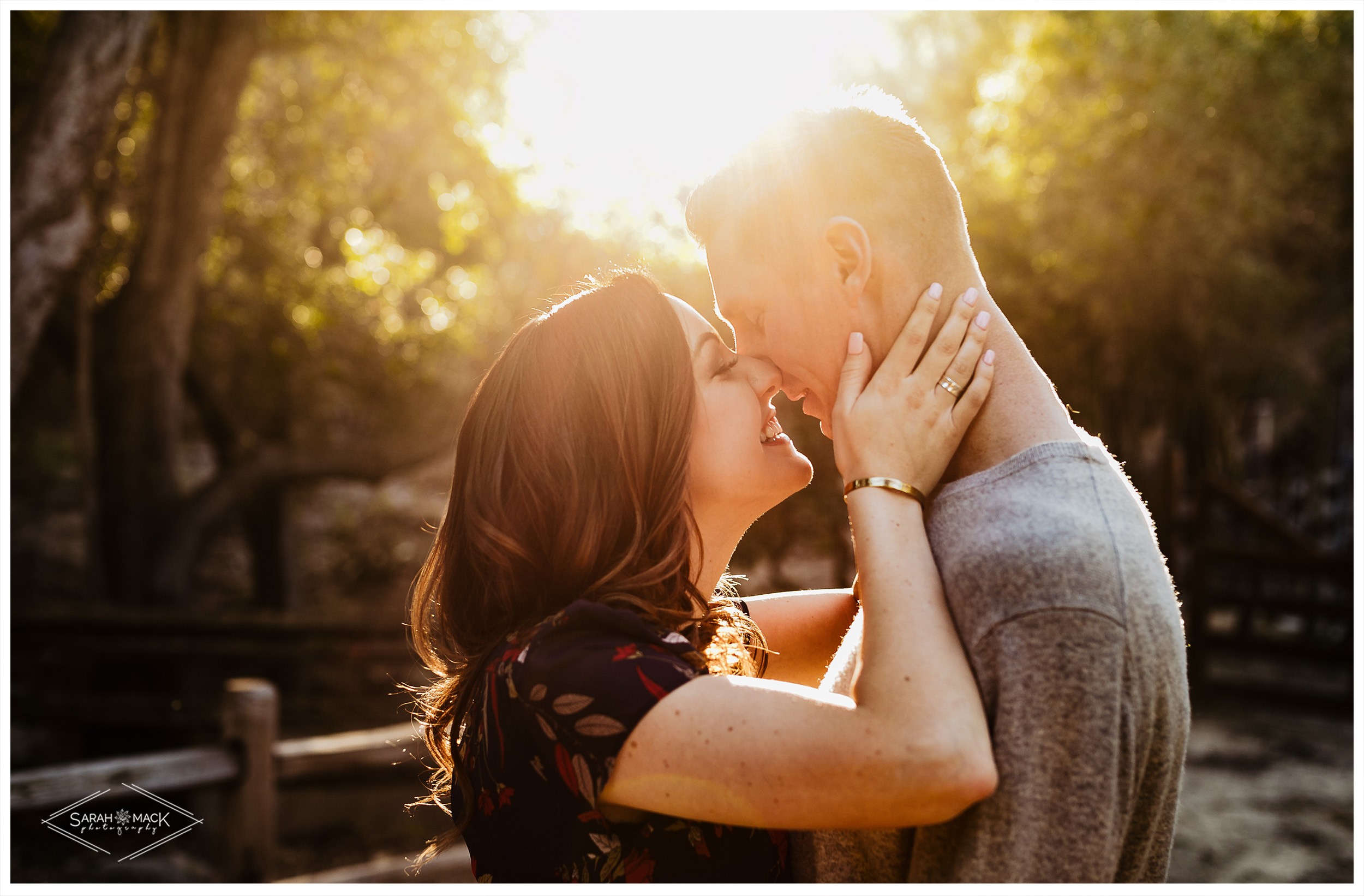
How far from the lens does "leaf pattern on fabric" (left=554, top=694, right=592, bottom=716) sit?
147cm

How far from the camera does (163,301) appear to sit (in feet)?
27.7

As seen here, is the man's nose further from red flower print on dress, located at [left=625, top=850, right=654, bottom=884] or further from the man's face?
red flower print on dress, located at [left=625, top=850, right=654, bottom=884]

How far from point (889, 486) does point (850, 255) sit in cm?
45

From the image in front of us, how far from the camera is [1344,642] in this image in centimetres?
970

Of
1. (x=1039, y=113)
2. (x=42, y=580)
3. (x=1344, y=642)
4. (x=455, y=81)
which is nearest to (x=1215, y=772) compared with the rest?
(x=1344, y=642)

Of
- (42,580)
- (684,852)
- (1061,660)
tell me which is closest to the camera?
(1061,660)

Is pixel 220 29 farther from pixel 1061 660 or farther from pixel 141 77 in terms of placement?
pixel 1061 660

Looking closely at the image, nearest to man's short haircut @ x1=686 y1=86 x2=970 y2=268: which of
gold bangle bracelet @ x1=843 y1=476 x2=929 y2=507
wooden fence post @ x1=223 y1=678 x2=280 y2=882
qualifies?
gold bangle bracelet @ x1=843 y1=476 x2=929 y2=507

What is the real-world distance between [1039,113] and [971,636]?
30.7 ft

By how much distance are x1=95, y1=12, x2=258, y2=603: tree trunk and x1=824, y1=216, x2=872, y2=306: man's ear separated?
8.16 m

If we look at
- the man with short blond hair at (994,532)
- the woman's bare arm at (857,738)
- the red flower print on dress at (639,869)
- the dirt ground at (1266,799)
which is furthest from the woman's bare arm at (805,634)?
the dirt ground at (1266,799)

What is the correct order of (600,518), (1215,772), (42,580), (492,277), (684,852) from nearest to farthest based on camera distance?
(684,852) → (600,518) → (1215,772) → (492,277) → (42,580)

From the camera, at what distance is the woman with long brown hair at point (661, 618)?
1.37 metres

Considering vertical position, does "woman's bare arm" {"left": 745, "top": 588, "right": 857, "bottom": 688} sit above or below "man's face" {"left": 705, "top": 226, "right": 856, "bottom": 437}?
below
